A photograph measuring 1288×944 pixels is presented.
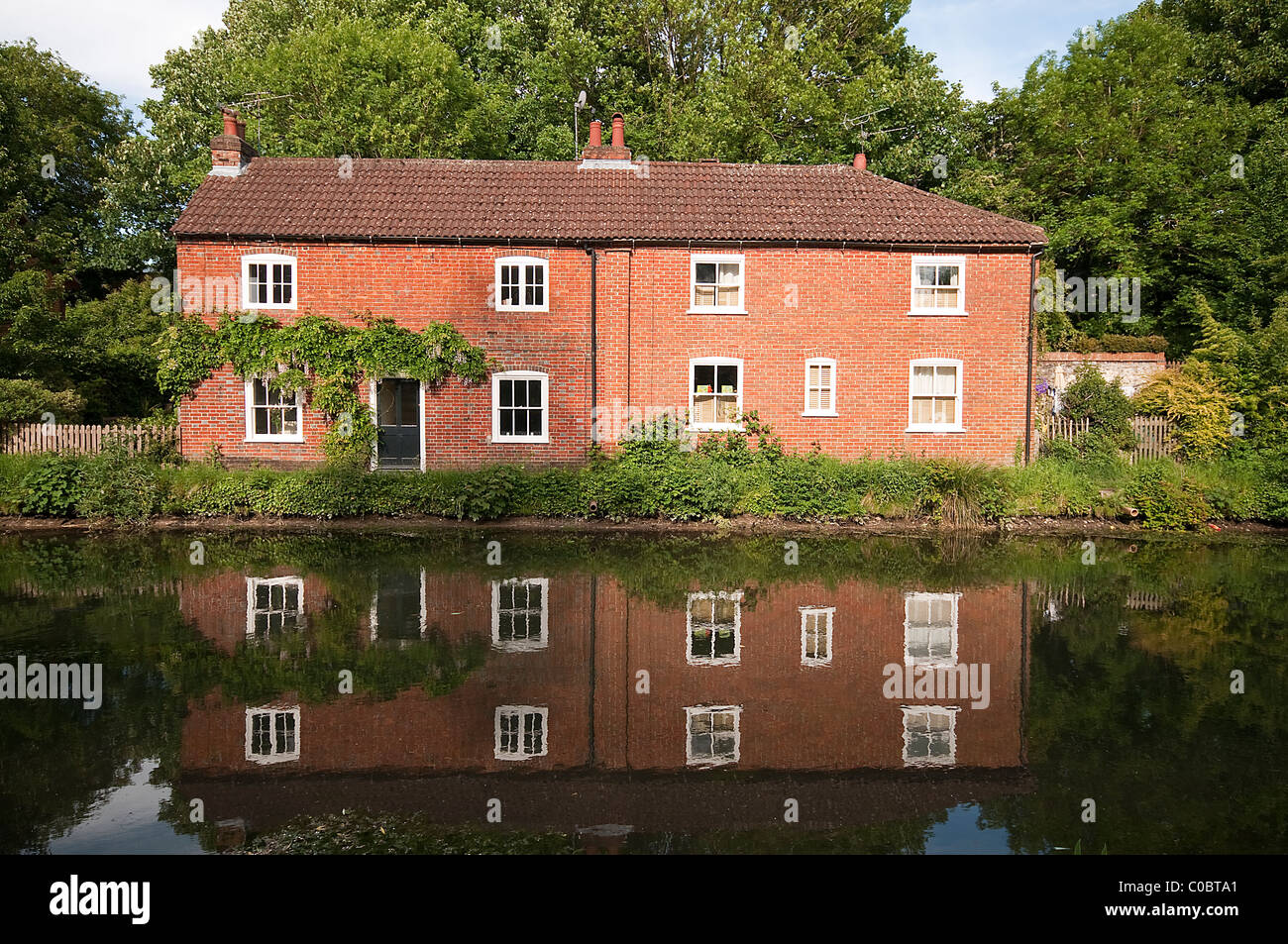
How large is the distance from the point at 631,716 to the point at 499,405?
13272 millimetres

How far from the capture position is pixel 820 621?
10.5m

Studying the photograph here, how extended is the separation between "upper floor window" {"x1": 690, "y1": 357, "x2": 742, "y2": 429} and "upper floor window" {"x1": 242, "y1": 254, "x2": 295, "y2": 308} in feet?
32.4

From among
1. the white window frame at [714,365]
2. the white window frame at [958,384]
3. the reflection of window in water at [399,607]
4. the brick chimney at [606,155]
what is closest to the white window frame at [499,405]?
the white window frame at [714,365]

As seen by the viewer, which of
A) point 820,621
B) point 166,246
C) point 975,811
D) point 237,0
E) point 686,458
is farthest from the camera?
point 237,0

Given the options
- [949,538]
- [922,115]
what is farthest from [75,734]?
[922,115]

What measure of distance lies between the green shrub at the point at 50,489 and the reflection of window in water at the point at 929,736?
16.9 metres

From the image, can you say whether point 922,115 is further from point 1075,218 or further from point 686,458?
point 686,458

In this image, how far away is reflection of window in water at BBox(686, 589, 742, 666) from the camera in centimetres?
925

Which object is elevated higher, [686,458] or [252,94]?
[252,94]

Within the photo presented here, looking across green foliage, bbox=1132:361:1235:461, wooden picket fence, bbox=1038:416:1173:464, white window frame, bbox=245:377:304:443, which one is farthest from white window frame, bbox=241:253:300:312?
green foliage, bbox=1132:361:1235:461

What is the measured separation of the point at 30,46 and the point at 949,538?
42.6 m

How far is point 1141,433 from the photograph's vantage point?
1966cm

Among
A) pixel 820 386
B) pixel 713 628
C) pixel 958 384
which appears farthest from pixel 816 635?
pixel 958 384

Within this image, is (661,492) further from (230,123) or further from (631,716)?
(230,123)
